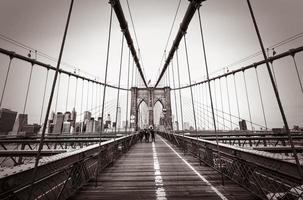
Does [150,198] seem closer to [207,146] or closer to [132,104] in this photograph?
[207,146]

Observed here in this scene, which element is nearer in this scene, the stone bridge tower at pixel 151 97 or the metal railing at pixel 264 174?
the metal railing at pixel 264 174

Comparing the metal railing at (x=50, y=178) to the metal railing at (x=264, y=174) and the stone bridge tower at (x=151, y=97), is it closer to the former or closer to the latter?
the metal railing at (x=264, y=174)

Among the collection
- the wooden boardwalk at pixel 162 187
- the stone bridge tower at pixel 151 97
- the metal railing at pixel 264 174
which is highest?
the stone bridge tower at pixel 151 97

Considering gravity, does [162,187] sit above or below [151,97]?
below

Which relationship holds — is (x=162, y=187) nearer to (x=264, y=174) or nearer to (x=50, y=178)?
(x=264, y=174)

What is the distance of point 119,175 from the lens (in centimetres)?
434

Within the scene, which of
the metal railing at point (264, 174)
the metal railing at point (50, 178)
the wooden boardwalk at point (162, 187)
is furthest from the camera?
the wooden boardwalk at point (162, 187)

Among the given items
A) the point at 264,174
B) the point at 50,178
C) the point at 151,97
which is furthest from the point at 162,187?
the point at 151,97

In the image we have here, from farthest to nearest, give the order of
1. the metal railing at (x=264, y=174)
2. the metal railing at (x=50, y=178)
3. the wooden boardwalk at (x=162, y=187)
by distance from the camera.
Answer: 1. the wooden boardwalk at (x=162, y=187)
2. the metal railing at (x=264, y=174)
3. the metal railing at (x=50, y=178)

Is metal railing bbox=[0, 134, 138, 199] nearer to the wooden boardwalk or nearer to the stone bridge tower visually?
the wooden boardwalk

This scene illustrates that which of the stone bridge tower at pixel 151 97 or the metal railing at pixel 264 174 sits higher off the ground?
the stone bridge tower at pixel 151 97

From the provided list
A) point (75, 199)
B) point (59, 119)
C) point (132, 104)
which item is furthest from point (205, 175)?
point (59, 119)

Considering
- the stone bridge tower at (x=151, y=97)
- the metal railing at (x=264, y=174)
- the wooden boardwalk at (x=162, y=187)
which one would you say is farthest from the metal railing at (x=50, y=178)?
the stone bridge tower at (x=151, y=97)

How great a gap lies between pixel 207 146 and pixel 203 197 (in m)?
2.36
